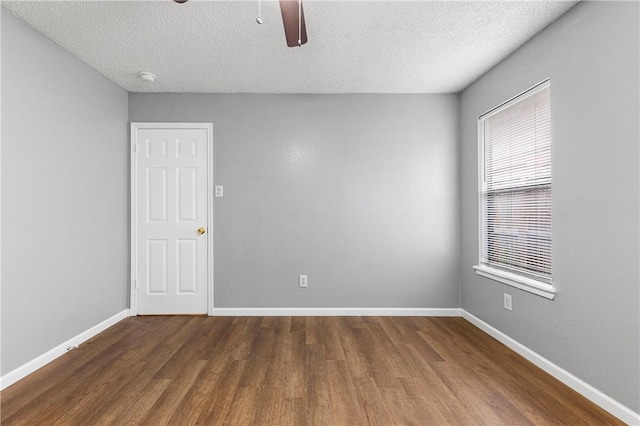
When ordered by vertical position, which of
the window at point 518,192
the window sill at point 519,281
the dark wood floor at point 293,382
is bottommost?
the dark wood floor at point 293,382

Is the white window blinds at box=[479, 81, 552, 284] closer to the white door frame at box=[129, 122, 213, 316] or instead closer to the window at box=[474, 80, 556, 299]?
the window at box=[474, 80, 556, 299]

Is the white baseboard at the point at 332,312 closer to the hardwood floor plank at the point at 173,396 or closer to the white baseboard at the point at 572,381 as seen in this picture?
the white baseboard at the point at 572,381

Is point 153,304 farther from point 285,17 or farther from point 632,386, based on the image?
point 632,386

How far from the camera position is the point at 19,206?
222 centimetres

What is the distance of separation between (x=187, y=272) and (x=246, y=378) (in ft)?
5.86

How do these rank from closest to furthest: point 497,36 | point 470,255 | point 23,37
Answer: point 23,37
point 497,36
point 470,255

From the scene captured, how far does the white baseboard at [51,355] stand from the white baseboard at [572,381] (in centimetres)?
368

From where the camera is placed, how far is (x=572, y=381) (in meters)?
2.05

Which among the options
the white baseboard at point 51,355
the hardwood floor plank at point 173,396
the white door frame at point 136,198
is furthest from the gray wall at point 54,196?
the hardwood floor plank at point 173,396

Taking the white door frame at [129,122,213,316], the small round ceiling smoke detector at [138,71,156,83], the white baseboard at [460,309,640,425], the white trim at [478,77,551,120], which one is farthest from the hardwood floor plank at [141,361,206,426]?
the white trim at [478,77,551,120]

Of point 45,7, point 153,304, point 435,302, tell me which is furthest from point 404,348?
point 45,7

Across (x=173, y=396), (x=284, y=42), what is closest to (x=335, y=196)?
(x=284, y=42)

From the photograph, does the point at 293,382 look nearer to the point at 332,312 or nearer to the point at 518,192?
the point at 332,312

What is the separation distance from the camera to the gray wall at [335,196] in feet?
11.8
